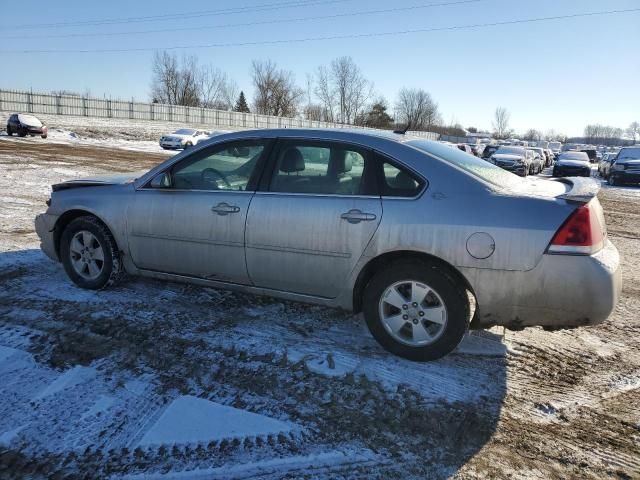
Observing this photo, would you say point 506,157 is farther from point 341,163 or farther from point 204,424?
point 204,424

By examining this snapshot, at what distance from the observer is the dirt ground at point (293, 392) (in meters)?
2.39

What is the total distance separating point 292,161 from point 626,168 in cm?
2255

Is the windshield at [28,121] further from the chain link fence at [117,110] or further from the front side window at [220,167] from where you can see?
the front side window at [220,167]

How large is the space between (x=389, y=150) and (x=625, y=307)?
10.2ft

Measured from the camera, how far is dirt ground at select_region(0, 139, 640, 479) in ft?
7.84

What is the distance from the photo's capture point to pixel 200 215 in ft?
12.9

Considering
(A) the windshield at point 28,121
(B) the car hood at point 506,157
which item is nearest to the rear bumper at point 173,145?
(A) the windshield at point 28,121

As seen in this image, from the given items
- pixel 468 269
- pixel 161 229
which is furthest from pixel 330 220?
pixel 161 229

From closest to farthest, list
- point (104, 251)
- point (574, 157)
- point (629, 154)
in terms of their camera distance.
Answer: point (104, 251), point (629, 154), point (574, 157)

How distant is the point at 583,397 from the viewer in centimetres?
306

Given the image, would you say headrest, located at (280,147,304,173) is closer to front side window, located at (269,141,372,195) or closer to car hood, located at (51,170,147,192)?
front side window, located at (269,141,372,195)

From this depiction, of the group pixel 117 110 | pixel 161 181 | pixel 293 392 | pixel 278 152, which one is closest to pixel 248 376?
pixel 293 392

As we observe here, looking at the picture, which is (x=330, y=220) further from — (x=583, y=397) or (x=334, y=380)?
(x=583, y=397)

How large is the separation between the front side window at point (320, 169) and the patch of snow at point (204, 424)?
1.67 meters
